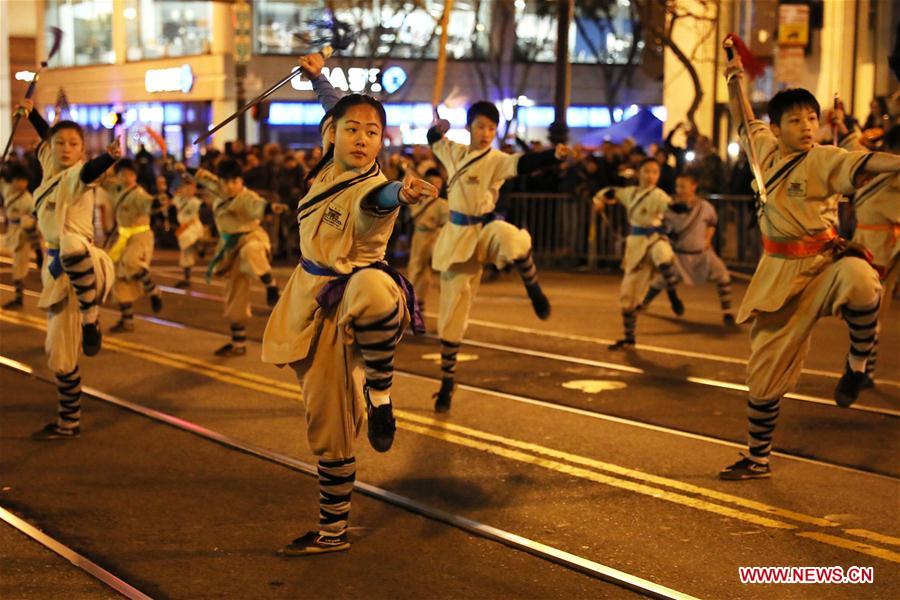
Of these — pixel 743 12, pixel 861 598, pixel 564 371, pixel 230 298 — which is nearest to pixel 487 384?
pixel 564 371

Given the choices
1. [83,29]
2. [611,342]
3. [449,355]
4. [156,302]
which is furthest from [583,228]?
[83,29]

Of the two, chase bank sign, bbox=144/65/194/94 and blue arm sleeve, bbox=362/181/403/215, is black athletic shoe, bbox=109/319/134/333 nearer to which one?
blue arm sleeve, bbox=362/181/403/215

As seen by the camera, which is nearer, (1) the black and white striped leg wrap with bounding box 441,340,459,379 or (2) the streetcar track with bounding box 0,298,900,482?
(2) the streetcar track with bounding box 0,298,900,482

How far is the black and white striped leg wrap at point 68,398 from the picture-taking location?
8.80 metres

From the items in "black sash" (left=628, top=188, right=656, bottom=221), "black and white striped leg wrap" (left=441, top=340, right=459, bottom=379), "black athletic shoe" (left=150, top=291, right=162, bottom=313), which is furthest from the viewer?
"black athletic shoe" (left=150, top=291, right=162, bottom=313)

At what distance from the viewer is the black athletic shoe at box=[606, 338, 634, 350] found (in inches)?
504

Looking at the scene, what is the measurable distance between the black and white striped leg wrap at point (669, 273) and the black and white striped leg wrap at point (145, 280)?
5.34 m

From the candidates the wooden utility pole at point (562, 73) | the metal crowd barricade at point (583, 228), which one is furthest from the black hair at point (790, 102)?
the metal crowd barricade at point (583, 228)

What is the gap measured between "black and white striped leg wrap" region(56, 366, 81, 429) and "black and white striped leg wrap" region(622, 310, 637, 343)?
18.8ft

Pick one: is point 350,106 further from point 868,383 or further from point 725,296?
point 725,296

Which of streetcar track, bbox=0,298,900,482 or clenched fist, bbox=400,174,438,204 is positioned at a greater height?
clenched fist, bbox=400,174,438,204

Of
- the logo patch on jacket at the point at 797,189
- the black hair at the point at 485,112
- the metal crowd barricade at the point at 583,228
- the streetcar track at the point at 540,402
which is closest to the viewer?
the logo patch on jacket at the point at 797,189

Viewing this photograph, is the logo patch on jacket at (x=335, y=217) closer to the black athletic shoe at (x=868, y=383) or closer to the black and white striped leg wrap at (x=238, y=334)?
the black athletic shoe at (x=868, y=383)

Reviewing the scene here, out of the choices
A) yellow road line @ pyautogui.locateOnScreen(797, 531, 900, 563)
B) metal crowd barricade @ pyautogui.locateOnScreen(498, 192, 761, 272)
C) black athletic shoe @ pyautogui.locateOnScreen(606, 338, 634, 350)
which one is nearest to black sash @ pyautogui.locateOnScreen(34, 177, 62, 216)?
yellow road line @ pyautogui.locateOnScreen(797, 531, 900, 563)
